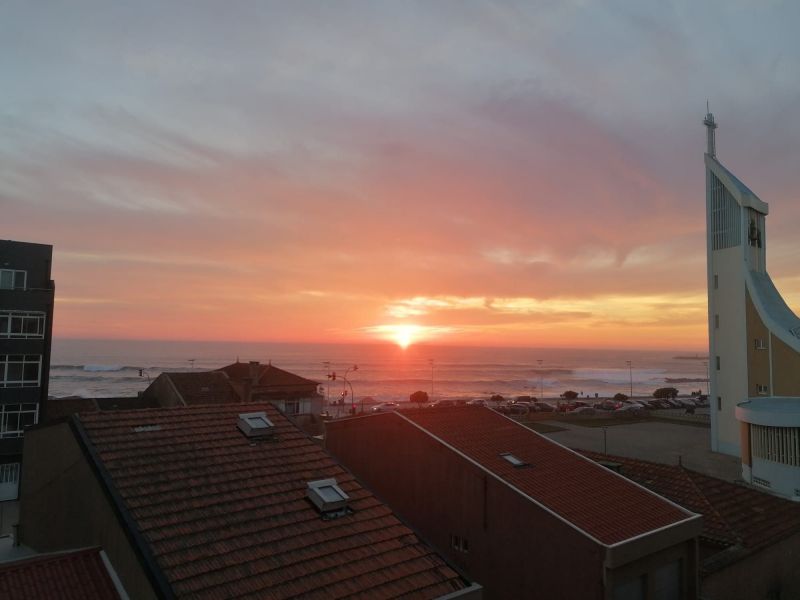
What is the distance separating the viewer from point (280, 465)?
432 inches

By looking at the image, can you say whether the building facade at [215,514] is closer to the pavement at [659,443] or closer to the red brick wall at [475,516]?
the red brick wall at [475,516]

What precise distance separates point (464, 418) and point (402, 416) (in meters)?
2.35

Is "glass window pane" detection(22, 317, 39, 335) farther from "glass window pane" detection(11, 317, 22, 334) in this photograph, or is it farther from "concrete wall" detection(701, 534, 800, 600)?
"concrete wall" detection(701, 534, 800, 600)

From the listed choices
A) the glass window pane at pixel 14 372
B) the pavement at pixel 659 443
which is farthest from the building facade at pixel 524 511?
the glass window pane at pixel 14 372

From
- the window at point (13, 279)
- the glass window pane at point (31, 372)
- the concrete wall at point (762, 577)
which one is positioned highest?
the window at point (13, 279)

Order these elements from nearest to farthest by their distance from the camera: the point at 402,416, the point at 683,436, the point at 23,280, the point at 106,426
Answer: the point at 106,426 → the point at 402,416 → the point at 23,280 → the point at 683,436

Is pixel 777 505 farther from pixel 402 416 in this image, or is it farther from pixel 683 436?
pixel 683 436

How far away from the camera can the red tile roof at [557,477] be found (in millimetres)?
12125

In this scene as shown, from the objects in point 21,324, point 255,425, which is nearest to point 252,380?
point 21,324

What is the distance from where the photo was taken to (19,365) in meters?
28.1

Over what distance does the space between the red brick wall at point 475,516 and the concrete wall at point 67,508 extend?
8059 millimetres

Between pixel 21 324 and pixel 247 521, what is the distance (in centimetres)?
2589

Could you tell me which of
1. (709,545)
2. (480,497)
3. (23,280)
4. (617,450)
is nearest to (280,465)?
(480,497)

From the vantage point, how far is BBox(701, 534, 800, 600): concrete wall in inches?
526
